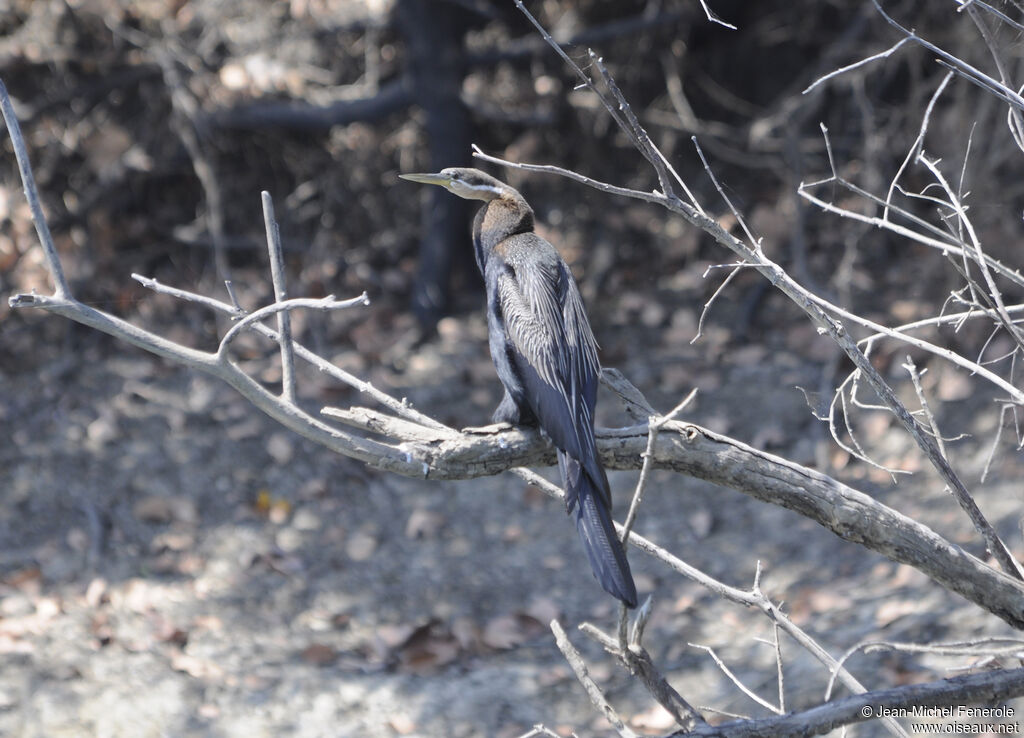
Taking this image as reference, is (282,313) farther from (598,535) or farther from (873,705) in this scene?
(873,705)

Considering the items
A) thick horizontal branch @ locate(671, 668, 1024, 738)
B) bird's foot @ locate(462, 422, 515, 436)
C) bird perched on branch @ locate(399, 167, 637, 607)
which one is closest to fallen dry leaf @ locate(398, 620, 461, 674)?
bird perched on branch @ locate(399, 167, 637, 607)

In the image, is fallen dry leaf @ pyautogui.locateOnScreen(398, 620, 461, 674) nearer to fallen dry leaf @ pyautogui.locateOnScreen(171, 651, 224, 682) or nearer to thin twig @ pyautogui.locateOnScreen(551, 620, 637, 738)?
fallen dry leaf @ pyautogui.locateOnScreen(171, 651, 224, 682)

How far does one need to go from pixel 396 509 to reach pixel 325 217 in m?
1.88

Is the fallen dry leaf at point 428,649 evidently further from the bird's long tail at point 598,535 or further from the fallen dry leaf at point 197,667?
the bird's long tail at point 598,535

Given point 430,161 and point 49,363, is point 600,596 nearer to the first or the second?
point 430,161

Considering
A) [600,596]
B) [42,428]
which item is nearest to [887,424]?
[600,596]

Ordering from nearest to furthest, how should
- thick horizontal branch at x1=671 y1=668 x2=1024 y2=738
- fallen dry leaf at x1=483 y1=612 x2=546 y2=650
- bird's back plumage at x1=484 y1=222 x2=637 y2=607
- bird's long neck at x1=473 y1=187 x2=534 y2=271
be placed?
thick horizontal branch at x1=671 y1=668 x2=1024 y2=738
bird's back plumage at x1=484 y1=222 x2=637 y2=607
bird's long neck at x1=473 y1=187 x2=534 y2=271
fallen dry leaf at x1=483 y1=612 x2=546 y2=650

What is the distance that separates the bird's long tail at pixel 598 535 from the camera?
5.97 ft

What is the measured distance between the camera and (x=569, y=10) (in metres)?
5.50

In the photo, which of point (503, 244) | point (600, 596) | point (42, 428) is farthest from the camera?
point (42, 428)

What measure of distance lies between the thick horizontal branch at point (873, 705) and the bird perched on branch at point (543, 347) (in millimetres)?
361

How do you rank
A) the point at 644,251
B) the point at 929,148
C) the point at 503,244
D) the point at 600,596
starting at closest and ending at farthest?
the point at 503,244
the point at 600,596
the point at 929,148
the point at 644,251

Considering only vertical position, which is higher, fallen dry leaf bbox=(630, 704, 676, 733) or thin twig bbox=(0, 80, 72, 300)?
thin twig bbox=(0, 80, 72, 300)

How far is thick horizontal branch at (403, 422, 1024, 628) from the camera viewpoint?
1891mm
